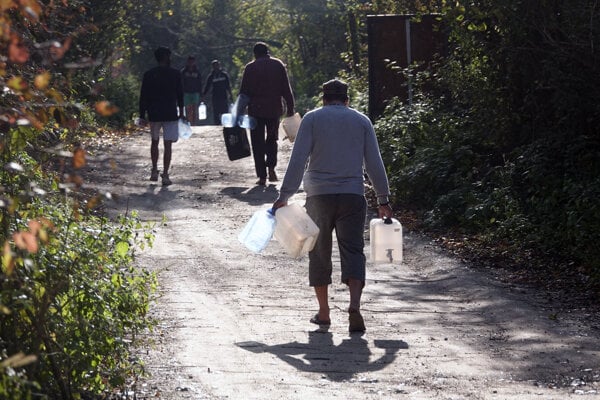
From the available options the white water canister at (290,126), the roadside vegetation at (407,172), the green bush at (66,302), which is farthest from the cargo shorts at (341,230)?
the white water canister at (290,126)

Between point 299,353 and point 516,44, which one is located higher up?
point 516,44

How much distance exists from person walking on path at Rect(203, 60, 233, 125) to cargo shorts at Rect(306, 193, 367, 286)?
20373mm

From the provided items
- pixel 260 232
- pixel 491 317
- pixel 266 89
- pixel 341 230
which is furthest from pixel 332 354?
pixel 266 89

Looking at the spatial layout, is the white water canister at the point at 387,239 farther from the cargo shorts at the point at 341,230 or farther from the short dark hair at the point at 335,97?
the short dark hair at the point at 335,97

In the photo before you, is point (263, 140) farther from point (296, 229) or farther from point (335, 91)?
point (296, 229)

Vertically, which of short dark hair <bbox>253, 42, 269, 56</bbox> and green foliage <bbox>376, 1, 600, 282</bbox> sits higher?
short dark hair <bbox>253, 42, 269, 56</bbox>

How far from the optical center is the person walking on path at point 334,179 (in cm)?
856

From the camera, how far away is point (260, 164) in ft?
56.3

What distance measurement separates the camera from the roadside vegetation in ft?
16.8

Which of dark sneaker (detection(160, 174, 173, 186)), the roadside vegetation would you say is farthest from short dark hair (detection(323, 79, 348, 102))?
dark sneaker (detection(160, 174, 173, 186))

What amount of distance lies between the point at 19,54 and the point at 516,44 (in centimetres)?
1124

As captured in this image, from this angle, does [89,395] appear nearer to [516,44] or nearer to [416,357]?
[416,357]

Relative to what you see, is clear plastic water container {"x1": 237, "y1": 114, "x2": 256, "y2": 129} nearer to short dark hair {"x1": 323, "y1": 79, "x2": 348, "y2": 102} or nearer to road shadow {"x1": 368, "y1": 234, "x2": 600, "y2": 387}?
road shadow {"x1": 368, "y1": 234, "x2": 600, "y2": 387}

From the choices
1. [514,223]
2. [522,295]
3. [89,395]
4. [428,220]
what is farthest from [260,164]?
[89,395]
